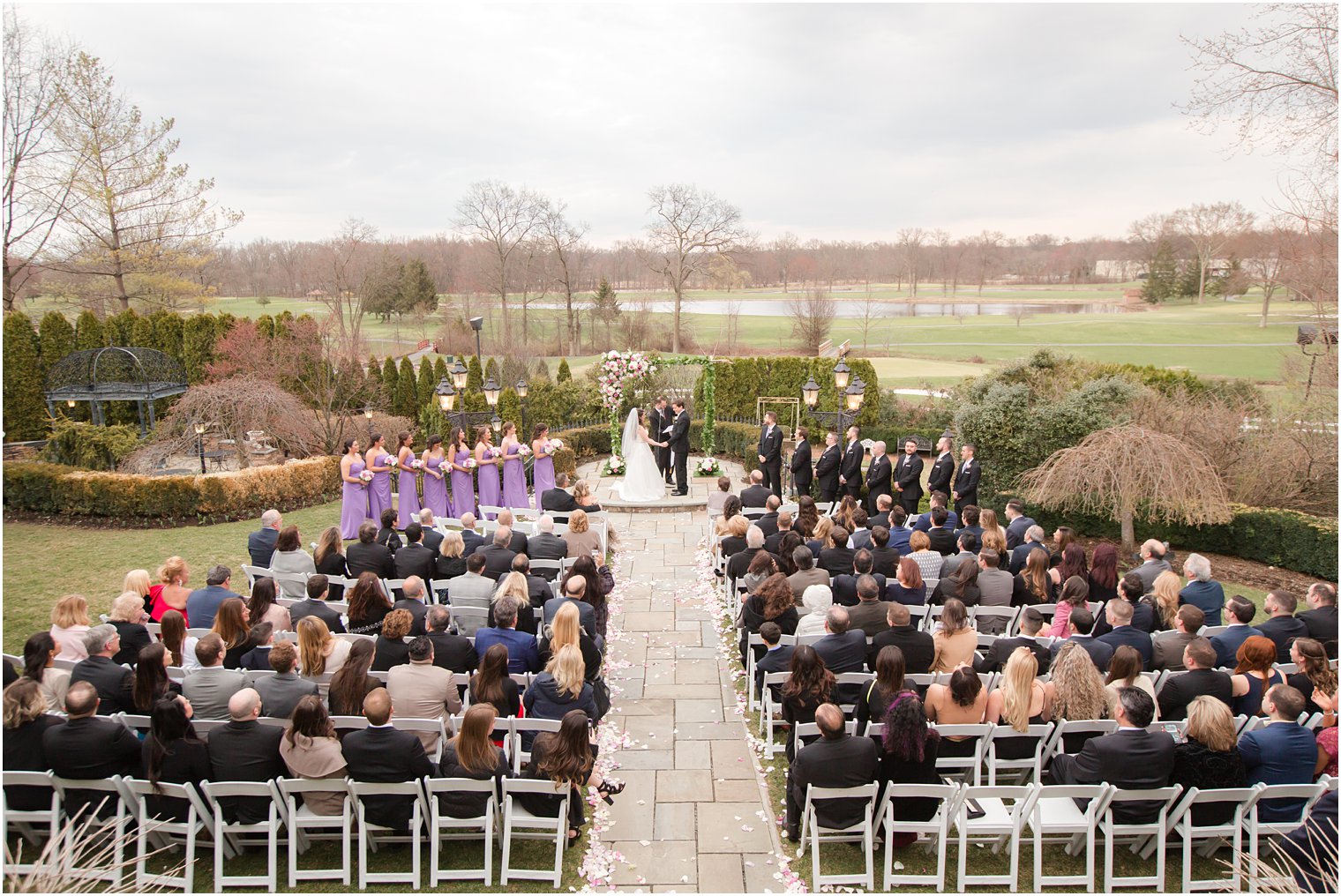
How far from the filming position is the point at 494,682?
5465mm

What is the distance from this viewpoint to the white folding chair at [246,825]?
4.71 m

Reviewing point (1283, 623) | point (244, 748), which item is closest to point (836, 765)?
point (244, 748)

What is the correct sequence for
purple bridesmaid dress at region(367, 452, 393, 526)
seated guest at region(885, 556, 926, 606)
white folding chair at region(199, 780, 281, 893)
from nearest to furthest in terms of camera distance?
white folding chair at region(199, 780, 281, 893) → seated guest at region(885, 556, 926, 606) → purple bridesmaid dress at region(367, 452, 393, 526)

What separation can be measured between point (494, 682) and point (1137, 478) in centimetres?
933

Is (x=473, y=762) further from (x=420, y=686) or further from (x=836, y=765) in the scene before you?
(x=836, y=765)

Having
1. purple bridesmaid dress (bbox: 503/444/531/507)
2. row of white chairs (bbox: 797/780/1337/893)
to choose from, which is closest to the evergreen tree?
purple bridesmaid dress (bbox: 503/444/531/507)

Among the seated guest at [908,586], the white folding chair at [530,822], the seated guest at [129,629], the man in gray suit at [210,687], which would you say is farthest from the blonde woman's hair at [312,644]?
the seated guest at [908,586]

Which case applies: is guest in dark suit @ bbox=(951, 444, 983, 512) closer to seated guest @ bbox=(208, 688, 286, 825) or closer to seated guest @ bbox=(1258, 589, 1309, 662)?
seated guest @ bbox=(1258, 589, 1309, 662)

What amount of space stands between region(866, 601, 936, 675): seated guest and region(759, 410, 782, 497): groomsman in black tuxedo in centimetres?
738

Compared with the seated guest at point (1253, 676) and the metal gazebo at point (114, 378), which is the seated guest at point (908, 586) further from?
the metal gazebo at point (114, 378)

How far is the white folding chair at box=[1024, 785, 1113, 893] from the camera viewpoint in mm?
4773

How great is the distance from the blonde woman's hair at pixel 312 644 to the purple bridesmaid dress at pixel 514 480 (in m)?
7.04

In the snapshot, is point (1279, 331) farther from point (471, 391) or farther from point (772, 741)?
point (772, 741)

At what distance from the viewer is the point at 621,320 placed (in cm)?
4650
